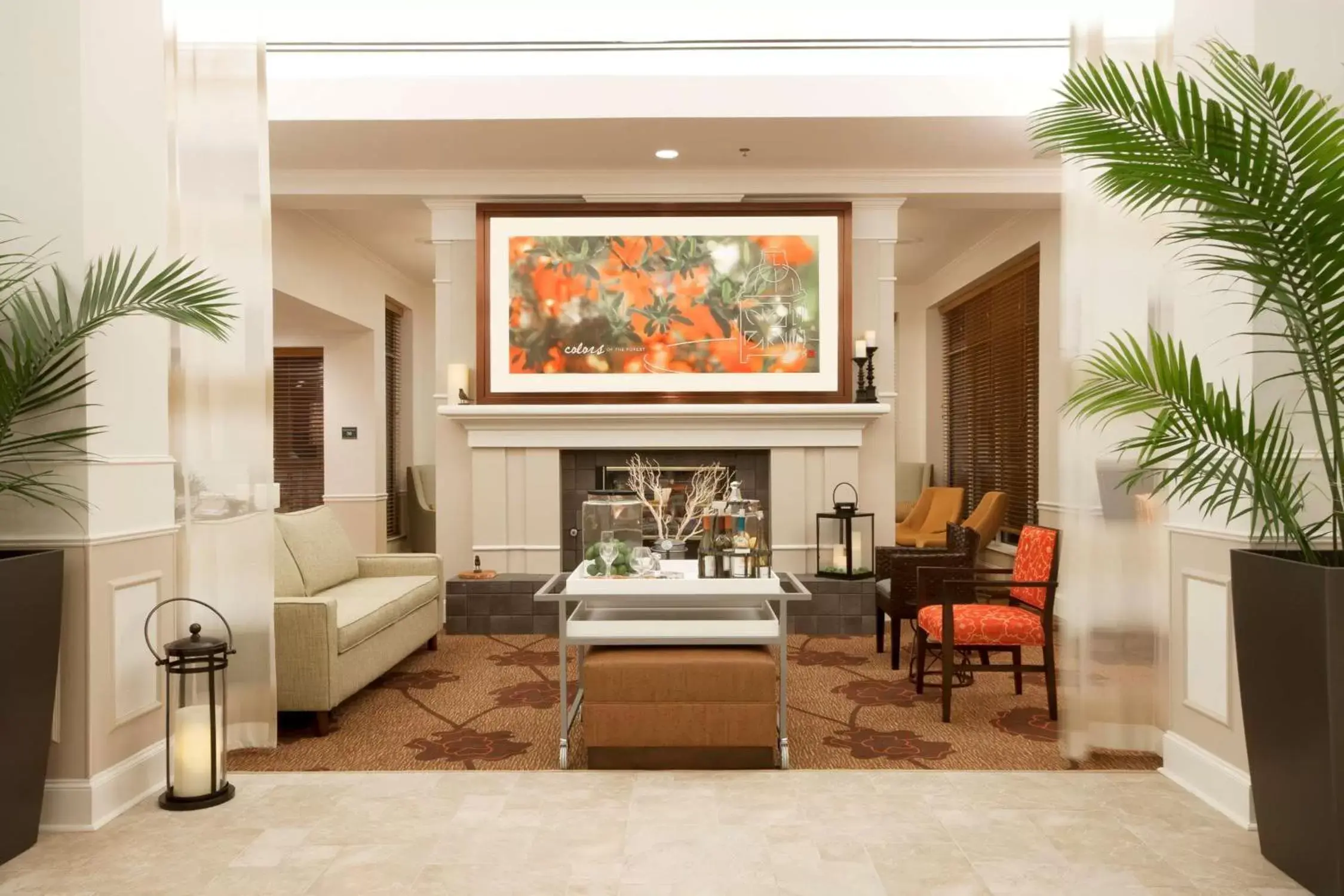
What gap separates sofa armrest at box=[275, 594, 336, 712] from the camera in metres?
3.69

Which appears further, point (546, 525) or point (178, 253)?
point (546, 525)

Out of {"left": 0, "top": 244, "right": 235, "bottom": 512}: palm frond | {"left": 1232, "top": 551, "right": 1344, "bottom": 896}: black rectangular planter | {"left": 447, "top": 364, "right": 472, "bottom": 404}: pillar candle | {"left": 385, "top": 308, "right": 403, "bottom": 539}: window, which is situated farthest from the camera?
{"left": 385, "top": 308, "right": 403, "bottom": 539}: window

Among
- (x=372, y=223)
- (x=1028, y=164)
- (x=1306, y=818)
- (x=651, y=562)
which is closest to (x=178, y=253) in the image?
(x=651, y=562)

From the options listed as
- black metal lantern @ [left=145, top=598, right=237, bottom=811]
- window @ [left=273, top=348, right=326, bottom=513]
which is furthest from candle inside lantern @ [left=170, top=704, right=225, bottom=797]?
window @ [left=273, top=348, right=326, bottom=513]

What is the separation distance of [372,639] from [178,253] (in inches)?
74.9

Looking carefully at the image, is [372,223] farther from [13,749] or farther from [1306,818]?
[1306,818]

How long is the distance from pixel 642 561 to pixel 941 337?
22.9 feet

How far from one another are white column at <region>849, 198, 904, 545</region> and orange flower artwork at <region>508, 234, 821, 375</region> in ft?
1.16

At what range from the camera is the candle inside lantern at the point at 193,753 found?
9.69 ft

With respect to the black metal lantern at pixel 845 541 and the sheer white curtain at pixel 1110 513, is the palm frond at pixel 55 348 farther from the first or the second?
the black metal lantern at pixel 845 541

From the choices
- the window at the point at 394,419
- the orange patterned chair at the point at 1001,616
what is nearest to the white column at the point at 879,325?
the orange patterned chair at the point at 1001,616

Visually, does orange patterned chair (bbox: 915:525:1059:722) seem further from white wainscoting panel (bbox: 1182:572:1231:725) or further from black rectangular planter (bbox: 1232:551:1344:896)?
black rectangular planter (bbox: 1232:551:1344:896)

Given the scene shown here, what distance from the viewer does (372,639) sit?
4145mm

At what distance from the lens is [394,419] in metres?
9.30
